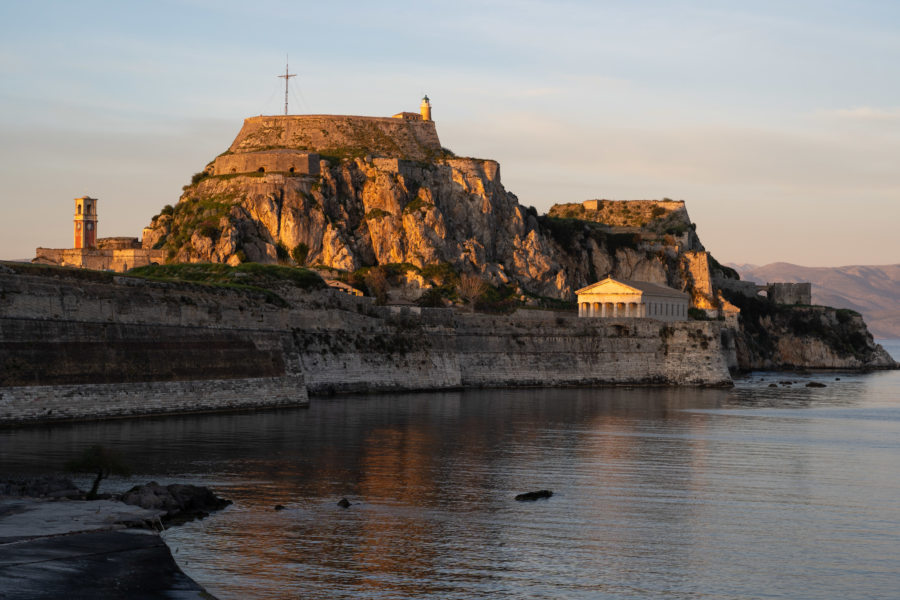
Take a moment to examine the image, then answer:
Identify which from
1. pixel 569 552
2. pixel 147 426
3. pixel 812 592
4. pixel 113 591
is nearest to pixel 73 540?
pixel 113 591

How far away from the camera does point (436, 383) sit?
78.5 meters

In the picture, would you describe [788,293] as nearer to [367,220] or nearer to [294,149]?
[367,220]

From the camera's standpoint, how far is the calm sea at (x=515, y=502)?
24.6 m

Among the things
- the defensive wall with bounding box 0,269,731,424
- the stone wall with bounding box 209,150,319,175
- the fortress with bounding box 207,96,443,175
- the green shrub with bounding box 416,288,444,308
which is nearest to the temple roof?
the defensive wall with bounding box 0,269,731,424

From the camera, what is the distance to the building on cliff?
11360 centimetres

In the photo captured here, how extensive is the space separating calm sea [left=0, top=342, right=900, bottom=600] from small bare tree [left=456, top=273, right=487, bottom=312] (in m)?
50.3

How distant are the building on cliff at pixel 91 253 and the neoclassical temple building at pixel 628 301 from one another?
41.6m

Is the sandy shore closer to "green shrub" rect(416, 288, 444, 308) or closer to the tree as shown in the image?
the tree

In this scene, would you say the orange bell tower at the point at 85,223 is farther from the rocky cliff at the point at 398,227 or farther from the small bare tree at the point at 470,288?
the small bare tree at the point at 470,288

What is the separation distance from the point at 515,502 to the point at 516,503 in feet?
0.62

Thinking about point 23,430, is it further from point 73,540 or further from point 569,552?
point 569,552

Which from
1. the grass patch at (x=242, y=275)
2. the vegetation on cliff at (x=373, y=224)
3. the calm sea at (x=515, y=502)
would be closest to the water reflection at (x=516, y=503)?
the calm sea at (x=515, y=502)

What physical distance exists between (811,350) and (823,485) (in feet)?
362

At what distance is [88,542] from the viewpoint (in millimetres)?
23609
